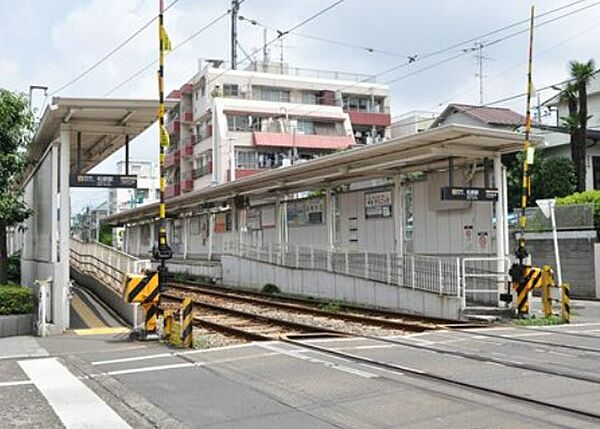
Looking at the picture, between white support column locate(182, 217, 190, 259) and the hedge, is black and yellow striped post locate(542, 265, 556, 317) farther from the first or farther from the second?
white support column locate(182, 217, 190, 259)

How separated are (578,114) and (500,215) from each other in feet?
74.7

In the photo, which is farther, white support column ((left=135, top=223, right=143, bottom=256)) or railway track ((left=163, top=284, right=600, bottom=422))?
white support column ((left=135, top=223, right=143, bottom=256))

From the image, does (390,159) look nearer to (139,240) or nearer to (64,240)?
(64,240)

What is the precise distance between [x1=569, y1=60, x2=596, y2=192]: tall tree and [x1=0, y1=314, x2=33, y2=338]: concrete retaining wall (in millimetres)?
30011

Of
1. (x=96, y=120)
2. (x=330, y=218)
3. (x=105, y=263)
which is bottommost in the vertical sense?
(x=105, y=263)

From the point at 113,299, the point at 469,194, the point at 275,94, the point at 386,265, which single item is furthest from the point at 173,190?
the point at 469,194

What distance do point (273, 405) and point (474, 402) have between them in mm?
2112

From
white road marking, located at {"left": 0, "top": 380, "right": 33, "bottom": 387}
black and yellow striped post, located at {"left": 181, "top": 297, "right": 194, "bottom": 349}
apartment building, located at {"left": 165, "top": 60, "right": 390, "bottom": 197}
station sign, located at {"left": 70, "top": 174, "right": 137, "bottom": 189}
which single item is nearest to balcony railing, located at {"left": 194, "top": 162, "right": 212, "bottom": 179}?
apartment building, located at {"left": 165, "top": 60, "right": 390, "bottom": 197}

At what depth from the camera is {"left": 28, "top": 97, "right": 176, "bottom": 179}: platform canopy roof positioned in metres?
12.8

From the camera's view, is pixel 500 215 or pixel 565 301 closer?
pixel 565 301

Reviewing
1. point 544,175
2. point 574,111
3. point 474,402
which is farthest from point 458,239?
point 574,111

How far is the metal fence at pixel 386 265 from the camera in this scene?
54.7 feet

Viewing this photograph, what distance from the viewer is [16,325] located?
42.9 ft

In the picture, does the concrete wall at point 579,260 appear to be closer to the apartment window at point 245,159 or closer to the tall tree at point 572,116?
the tall tree at point 572,116
